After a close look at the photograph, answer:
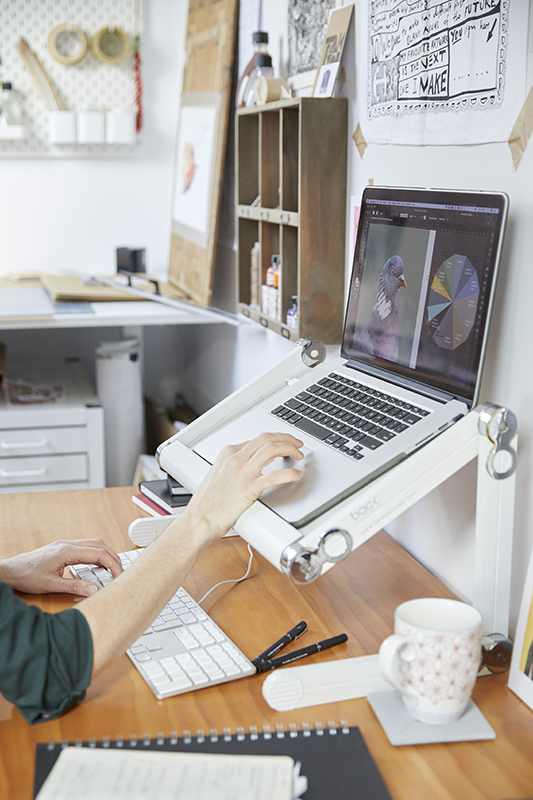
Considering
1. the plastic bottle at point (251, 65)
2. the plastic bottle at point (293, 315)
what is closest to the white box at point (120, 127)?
the plastic bottle at point (251, 65)

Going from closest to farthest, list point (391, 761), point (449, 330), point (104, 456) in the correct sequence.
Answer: point (391, 761) < point (449, 330) < point (104, 456)

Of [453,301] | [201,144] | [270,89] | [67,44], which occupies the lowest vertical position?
[453,301]

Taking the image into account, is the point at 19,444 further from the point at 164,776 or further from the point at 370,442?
the point at 164,776

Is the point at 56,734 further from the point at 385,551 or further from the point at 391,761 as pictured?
the point at 385,551

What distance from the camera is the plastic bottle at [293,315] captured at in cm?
158

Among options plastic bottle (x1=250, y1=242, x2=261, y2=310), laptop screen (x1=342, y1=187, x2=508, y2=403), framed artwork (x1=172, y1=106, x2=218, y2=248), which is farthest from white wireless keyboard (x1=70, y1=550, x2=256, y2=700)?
framed artwork (x1=172, y1=106, x2=218, y2=248)

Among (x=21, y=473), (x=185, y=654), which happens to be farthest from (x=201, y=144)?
(x=185, y=654)

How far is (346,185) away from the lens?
1484 millimetres

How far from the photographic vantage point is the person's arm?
2.73 ft

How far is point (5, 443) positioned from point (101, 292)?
1.95 feet

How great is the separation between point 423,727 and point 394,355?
49cm

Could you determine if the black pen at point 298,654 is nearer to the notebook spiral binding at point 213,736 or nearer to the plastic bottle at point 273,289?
the notebook spiral binding at point 213,736

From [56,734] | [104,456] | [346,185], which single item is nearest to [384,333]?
[346,185]

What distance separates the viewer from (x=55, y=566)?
1100 mm
